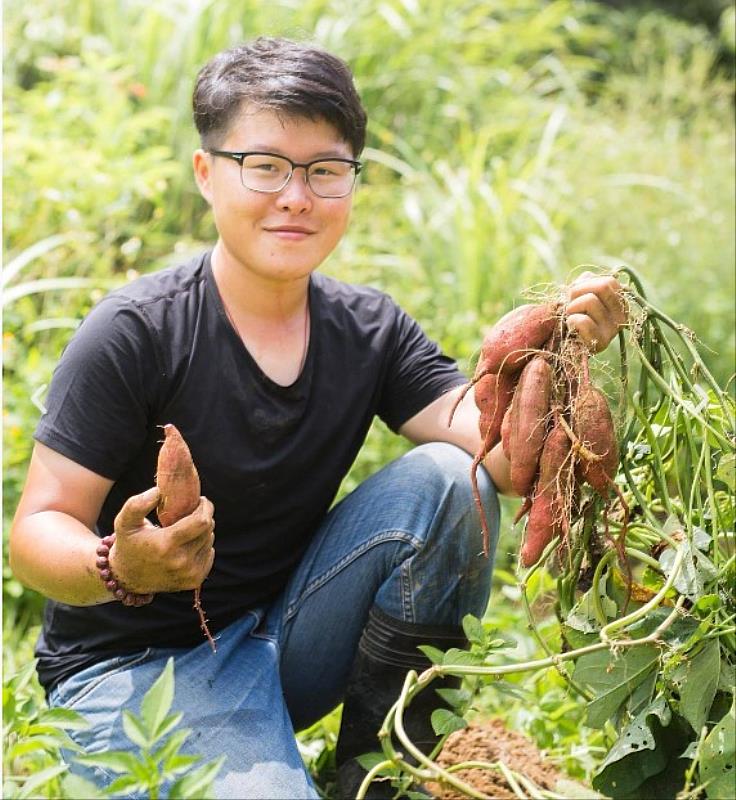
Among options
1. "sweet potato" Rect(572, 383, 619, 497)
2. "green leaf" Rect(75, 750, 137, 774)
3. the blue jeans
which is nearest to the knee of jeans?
the blue jeans

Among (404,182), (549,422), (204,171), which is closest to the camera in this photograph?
(549,422)

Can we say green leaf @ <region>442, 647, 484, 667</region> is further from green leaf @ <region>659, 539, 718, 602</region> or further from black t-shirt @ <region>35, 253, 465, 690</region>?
black t-shirt @ <region>35, 253, 465, 690</region>

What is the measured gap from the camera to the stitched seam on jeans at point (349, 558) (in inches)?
78.0

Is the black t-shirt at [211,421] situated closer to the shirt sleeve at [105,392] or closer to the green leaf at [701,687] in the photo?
the shirt sleeve at [105,392]

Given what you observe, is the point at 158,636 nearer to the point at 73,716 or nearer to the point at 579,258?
the point at 73,716

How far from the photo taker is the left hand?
166 centimetres

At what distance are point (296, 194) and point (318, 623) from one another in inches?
29.1

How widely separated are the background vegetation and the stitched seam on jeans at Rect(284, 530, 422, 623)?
0.39m

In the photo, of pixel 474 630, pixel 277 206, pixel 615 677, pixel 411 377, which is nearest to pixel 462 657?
pixel 474 630

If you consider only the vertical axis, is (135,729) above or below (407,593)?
above

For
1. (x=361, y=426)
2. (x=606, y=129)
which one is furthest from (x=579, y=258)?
(x=361, y=426)

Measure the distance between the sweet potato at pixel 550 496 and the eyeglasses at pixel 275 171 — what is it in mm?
637

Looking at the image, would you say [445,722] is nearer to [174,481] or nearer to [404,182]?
[174,481]

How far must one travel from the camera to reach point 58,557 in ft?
5.62
